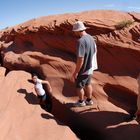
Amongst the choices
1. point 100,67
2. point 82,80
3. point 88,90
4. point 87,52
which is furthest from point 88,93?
point 100,67

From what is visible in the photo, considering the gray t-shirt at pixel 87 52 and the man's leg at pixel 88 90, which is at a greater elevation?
the gray t-shirt at pixel 87 52

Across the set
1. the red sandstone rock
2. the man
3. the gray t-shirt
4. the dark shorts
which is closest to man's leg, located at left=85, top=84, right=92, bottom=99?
the man

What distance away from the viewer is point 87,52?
5.62 metres

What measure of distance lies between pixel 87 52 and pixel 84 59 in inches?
5.4

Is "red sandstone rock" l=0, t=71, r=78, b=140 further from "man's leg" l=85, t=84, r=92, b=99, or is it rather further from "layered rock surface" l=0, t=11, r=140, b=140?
"man's leg" l=85, t=84, r=92, b=99

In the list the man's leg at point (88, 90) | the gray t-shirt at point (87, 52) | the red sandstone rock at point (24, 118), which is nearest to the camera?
the red sandstone rock at point (24, 118)

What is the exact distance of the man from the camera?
5523 mm

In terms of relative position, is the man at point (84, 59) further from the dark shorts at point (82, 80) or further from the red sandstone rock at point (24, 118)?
the red sandstone rock at point (24, 118)

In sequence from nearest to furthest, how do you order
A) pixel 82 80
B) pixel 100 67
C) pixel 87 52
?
pixel 87 52, pixel 82 80, pixel 100 67

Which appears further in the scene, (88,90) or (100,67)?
(100,67)

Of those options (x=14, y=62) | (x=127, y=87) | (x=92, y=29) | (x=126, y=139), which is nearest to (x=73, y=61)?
(x=92, y=29)

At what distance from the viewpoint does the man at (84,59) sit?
552 centimetres


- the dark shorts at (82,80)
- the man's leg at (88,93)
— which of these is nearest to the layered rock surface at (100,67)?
the man's leg at (88,93)

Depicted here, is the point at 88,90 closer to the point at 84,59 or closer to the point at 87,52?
the point at 84,59
